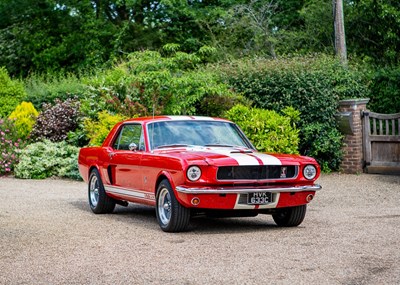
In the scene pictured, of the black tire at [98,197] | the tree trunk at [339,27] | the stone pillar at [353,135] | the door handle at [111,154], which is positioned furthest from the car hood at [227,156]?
the tree trunk at [339,27]

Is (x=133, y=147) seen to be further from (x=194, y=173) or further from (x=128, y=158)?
(x=194, y=173)

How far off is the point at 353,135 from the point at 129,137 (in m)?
9.33

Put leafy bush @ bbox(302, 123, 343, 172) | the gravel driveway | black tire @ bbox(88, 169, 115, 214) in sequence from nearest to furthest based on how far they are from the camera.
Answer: the gravel driveway → black tire @ bbox(88, 169, 115, 214) → leafy bush @ bbox(302, 123, 343, 172)

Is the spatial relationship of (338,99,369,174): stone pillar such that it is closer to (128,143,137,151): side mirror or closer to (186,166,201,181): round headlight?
(128,143,137,151): side mirror

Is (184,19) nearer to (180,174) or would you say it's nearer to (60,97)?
(60,97)

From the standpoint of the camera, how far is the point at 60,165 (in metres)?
19.6

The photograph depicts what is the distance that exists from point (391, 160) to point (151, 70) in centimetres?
659

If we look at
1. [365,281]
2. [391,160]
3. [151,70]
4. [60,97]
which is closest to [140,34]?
[60,97]

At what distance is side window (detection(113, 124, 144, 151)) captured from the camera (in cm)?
1119

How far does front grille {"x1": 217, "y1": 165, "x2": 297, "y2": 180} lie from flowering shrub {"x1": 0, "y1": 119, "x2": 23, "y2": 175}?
11.8m

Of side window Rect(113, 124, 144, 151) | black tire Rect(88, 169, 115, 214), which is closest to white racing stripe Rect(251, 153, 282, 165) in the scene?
side window Rect(113, 124, 144, 151)

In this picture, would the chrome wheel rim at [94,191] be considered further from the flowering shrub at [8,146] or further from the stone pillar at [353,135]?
the stone pillar at [353,135]

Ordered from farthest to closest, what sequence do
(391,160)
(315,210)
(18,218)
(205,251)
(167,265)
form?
(391,160) → (315,210) → (18,218) → (205,251) → (167,265)

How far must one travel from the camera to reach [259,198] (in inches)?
384
